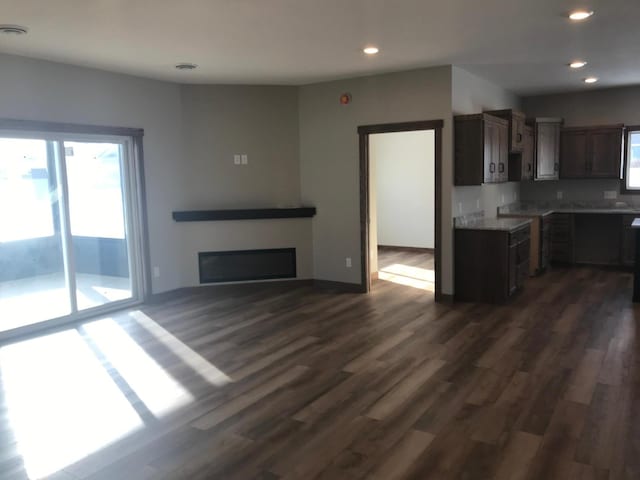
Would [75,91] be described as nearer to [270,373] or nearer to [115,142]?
[115,142]

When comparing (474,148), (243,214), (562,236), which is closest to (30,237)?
(243,214)

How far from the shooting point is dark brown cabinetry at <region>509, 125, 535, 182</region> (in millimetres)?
6828

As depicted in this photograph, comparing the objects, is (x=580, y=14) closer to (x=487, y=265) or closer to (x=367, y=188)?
(x=487, y=265)

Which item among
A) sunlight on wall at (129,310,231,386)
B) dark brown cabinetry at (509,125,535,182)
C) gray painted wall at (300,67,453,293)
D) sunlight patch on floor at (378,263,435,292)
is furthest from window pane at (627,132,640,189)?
sunlight on wall at (129,310,231,386)

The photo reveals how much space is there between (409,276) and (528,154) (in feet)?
7.80

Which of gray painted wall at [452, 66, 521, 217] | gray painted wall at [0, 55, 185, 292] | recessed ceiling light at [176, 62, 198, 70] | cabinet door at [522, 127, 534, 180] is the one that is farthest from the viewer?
cabinet door at [522, 127, 534, 180]

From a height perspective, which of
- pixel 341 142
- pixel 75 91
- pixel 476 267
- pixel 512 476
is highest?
pixel 75 91

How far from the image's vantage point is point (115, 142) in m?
5.68

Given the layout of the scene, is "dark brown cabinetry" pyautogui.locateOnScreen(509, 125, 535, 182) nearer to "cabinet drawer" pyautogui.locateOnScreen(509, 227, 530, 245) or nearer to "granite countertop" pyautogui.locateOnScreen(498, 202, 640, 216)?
"granite countertop" pyautogui.locateOnScreen(498, 202, 640, 216)

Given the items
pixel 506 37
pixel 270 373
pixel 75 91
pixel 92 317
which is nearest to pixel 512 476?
pixel 270 373

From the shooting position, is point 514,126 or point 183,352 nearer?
point 183,352

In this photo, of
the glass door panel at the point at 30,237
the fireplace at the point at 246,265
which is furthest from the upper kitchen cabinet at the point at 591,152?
the glass door panel at the point at 30,237

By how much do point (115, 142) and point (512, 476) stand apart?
501cm

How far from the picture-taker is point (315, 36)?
13.9 feet
